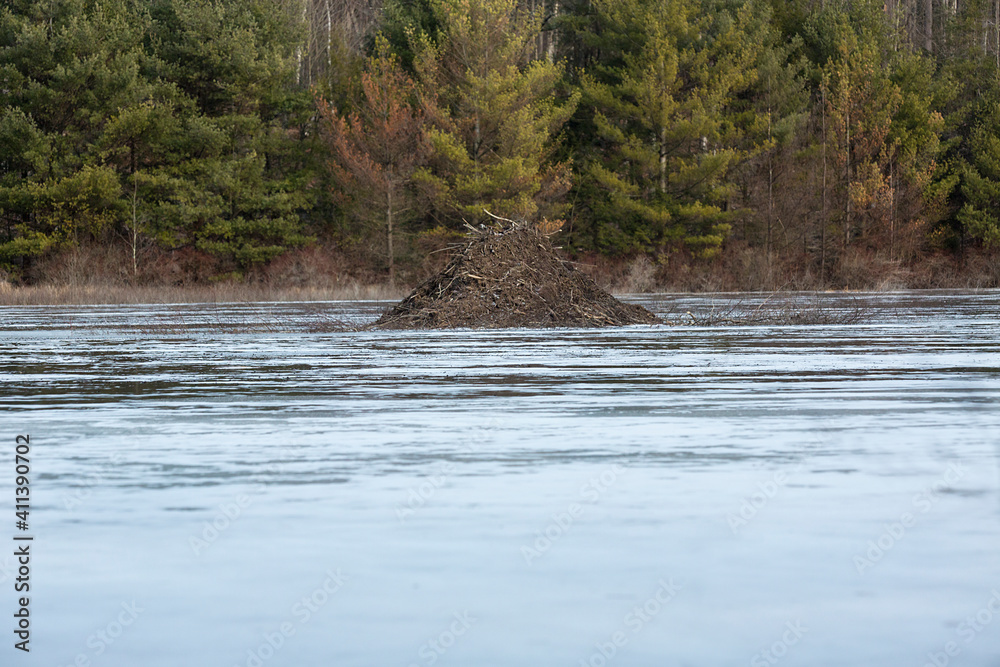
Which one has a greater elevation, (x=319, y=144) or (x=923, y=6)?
(x=923, y=6)

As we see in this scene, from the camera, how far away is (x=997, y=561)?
3840 mm

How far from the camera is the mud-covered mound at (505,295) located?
1831 centimetres

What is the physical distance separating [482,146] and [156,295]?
43.1 ft

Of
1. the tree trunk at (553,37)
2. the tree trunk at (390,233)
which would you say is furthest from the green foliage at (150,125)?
the tree trunk at (553,37)

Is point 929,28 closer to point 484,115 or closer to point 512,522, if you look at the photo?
point 484,115

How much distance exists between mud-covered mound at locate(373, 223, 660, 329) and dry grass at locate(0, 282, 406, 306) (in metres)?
16.6

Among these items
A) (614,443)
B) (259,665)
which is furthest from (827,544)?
(614,443)

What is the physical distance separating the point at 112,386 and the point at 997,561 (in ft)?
24.1

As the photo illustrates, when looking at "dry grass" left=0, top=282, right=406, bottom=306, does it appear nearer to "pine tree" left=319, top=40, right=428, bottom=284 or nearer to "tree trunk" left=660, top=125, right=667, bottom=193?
"pine tree" left=319, top=40, right=428, bottom=284

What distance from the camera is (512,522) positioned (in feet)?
14.7

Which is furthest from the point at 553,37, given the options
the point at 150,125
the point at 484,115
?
the point at 150,125

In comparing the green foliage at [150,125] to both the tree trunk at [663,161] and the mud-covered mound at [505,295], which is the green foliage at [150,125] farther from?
the mud-covered mound at [505,295]

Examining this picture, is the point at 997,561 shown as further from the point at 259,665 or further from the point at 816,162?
the point at 816,162

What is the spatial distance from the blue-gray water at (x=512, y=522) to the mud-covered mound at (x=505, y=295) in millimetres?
8524
